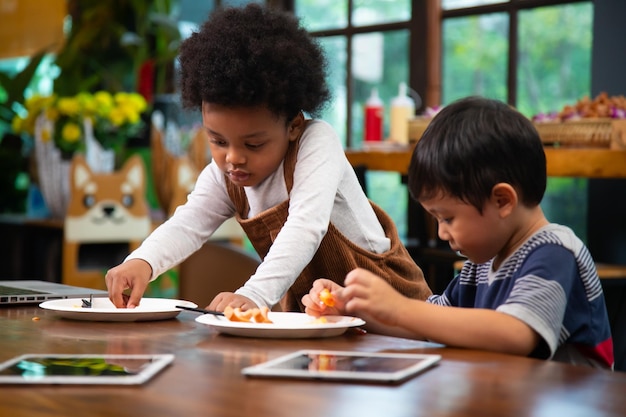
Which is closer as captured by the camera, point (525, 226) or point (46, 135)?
point (525, 226)

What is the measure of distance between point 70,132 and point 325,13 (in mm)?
1288

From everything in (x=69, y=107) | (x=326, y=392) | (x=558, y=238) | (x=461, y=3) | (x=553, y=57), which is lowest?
(x=326, y=392)

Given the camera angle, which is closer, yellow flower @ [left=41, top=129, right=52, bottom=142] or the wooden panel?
yellow flower @ [left=41, top=129, right=52, bottom=142]

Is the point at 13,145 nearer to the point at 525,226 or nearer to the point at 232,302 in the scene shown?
the point at 232,302

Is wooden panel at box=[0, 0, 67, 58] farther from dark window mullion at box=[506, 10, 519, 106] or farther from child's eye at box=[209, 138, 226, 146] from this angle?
child's eye at box=[209, 138, 226, 146]

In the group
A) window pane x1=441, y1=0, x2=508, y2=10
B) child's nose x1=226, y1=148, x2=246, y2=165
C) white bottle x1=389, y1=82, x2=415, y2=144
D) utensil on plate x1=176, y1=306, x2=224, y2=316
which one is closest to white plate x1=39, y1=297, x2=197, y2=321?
utensil on plate x1=176, y1=306, x2=224, y2=316

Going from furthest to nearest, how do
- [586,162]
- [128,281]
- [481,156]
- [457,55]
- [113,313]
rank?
1. [457,55]
2. [586,162]
3. [128,281]
4. [113,313]
5. [481,156]

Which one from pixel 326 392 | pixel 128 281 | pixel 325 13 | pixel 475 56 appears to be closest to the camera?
pixel 326 392

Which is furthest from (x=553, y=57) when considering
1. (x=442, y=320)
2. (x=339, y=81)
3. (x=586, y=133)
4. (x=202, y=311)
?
(x=442, y=320)

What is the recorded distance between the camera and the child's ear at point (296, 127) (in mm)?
1782

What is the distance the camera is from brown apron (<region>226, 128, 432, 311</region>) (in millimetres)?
1770

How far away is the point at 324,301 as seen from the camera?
1.28 metres

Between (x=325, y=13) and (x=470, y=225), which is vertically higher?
(x=325, y=13)

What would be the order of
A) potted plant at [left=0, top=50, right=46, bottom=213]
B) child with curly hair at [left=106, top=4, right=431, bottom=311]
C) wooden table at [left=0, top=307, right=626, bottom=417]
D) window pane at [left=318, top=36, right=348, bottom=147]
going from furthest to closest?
potted plant at [left=0, top=50, right=46, bottom=213]
window pane at [left=318, top=36, right=348, bottom=147]
child with curly hair at [left=106, top=4, right=431, bottom=311]
wooden table at [left=0, top=307, right=626, bottom=417]
